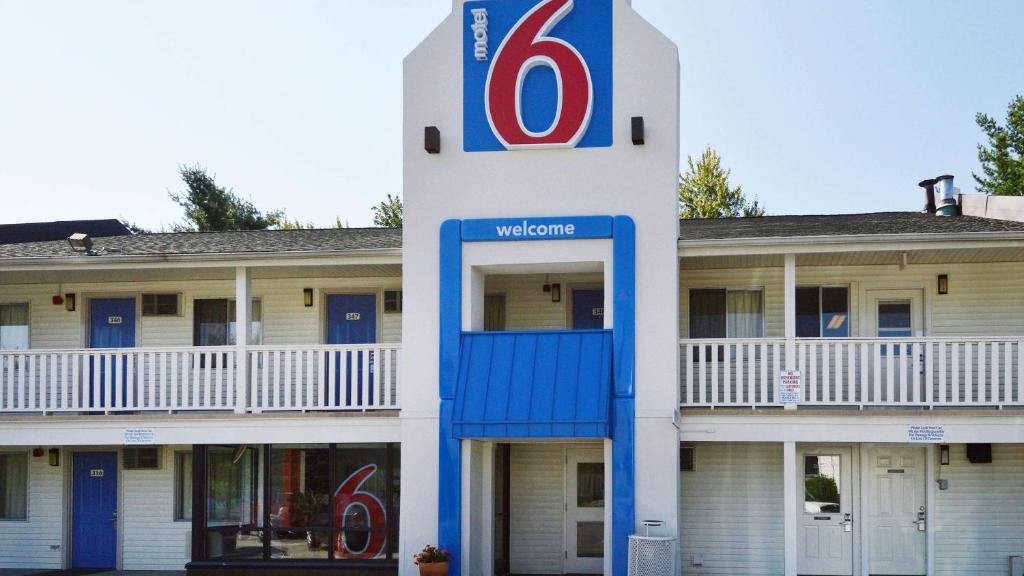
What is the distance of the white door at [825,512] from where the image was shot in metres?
17.0

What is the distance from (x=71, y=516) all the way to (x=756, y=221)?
13008 mm

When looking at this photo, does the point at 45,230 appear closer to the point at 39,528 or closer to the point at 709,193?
the point at 39,528

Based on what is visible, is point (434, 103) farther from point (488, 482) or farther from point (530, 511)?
point (530, 511)

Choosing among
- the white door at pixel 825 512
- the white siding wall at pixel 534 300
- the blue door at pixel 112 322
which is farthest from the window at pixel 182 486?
the white door at pixel 825 512

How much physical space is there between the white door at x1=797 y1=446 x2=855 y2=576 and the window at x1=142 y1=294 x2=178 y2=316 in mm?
10732

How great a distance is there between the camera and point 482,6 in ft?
52.2

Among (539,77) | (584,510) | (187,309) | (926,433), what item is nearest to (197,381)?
(187,309)

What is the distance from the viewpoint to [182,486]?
18688 millimetres

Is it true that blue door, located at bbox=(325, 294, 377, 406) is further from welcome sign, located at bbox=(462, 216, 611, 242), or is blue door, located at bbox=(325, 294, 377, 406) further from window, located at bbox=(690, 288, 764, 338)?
window, located at bbox=(690, 288, 764, 338)

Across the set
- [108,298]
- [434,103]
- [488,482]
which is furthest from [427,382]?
[108,298]

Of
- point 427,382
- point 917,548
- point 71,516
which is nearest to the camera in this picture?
point 427,382

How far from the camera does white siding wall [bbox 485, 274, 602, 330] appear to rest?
703 inches

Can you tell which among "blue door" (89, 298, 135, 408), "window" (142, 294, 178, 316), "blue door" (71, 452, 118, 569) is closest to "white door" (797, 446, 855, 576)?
"window" (142, 294, 178, 316)

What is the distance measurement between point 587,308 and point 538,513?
134 inches
